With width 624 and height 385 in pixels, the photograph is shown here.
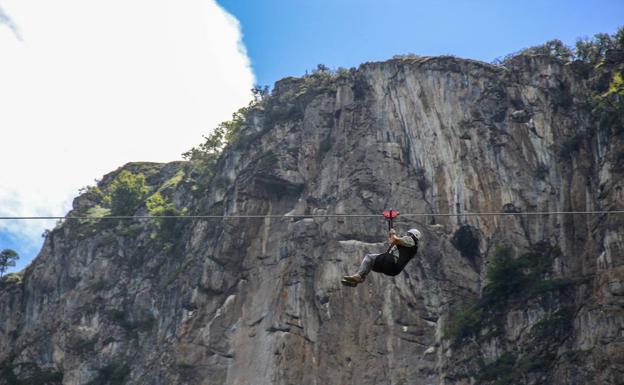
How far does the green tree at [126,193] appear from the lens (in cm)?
7119

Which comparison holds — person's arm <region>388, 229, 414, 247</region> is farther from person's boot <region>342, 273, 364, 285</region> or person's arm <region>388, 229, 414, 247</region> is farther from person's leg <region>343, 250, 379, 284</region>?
person's boot <region>342, 273, 364, 285</region>

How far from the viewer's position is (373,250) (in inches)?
1905

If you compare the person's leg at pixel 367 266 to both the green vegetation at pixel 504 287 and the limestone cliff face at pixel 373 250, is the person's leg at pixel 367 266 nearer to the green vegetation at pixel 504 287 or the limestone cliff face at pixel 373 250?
the limestone cliff face at pixel 373 250

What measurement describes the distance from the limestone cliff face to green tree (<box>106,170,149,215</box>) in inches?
258

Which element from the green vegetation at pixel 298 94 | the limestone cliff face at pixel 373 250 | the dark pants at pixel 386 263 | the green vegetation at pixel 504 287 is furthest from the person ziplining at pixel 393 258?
the green vegetation at pixel 298 94

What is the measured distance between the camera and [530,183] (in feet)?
161

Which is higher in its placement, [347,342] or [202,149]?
[202,149]

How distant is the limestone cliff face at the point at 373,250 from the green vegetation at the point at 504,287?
0.16 m

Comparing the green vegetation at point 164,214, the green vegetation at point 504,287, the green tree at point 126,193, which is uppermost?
the green tree at point 126,193

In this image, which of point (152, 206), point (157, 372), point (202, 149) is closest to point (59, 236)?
point (152, 206)

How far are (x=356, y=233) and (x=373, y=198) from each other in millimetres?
2924

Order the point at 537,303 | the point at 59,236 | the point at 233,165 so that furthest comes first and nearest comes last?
the point at 59,236
the point at 233,165
the point at 537,303

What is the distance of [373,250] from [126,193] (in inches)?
1230

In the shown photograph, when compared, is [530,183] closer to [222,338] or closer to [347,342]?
[347,342]
